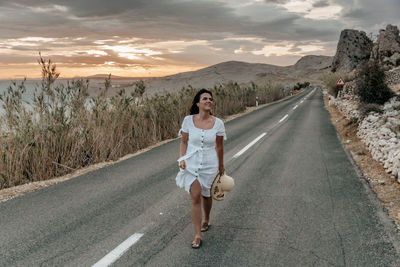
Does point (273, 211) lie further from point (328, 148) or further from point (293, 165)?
point (328, 148)

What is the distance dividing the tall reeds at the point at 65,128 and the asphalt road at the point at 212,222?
1104 mm

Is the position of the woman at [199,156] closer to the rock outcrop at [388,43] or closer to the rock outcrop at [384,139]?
the rock outcrop at [384,139]

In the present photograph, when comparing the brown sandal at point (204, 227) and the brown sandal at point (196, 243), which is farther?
the brown sandal at point (204, 227)

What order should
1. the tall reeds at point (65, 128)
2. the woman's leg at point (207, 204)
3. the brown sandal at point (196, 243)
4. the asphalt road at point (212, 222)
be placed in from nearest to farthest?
the asphalt road at point (212, 222), the brown sandal at point (196, 243), the woman's leg at point (207, 204), the tall reeds at point (65, 128)

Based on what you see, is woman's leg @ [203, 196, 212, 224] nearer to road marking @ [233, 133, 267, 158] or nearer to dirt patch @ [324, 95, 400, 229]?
dirt patch @ [324, 95, 400, 229]

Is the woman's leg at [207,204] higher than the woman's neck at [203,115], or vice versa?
the woman's neck at [203,115]

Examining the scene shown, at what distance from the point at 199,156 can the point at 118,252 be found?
146 cm

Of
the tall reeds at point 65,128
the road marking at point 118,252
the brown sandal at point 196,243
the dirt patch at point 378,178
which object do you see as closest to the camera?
the road marking at point 118,252

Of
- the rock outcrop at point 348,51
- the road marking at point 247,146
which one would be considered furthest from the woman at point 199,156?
the rock outcrop at point 348,51

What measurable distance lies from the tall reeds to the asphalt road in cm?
110

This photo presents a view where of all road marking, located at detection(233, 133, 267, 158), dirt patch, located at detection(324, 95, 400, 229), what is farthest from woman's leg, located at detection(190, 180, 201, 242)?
road marking, located at detection(233, 133, 267, 158)

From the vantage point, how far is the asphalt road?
148 inches

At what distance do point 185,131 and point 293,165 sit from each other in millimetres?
4974

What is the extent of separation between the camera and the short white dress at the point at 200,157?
13.2 feet
